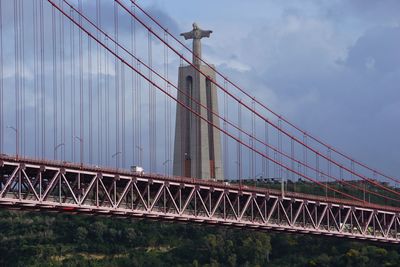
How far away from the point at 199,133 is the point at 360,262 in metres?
21.0

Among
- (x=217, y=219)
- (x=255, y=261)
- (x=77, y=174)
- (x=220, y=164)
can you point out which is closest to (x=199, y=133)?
(x=220, y=164)

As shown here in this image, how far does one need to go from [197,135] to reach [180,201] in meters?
41.5

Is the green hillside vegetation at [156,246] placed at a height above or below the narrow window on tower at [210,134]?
below

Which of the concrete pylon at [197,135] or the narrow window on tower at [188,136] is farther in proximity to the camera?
the narrow window on tower at [188,136]

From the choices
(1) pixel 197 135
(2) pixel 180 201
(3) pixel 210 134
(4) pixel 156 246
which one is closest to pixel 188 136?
(1) pixel 197 135

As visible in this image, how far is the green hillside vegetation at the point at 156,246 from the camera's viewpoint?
14388 cm

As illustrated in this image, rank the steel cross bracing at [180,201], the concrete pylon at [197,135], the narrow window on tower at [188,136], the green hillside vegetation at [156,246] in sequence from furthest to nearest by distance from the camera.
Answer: the green hillside vegetation at [156,246] → the narrow window on tower at [188,136] → the concrete pylon at [197,135] → the steel cross bracing at [180,201]

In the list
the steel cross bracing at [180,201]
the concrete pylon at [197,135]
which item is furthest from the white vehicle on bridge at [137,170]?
the concrete pylon at [197,135]

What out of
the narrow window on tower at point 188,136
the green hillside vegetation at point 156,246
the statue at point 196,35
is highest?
the statue at point 196,35

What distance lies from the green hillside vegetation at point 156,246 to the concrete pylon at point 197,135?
7636mm

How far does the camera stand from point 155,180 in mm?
93688

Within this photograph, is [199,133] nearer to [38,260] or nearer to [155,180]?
[38,260]

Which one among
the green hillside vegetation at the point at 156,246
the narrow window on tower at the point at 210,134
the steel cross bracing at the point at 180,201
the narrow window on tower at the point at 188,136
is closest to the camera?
the steel cross bracing at the point at 180,201

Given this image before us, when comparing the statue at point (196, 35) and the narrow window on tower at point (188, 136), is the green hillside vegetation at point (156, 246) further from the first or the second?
the statue at point (196, 35)
